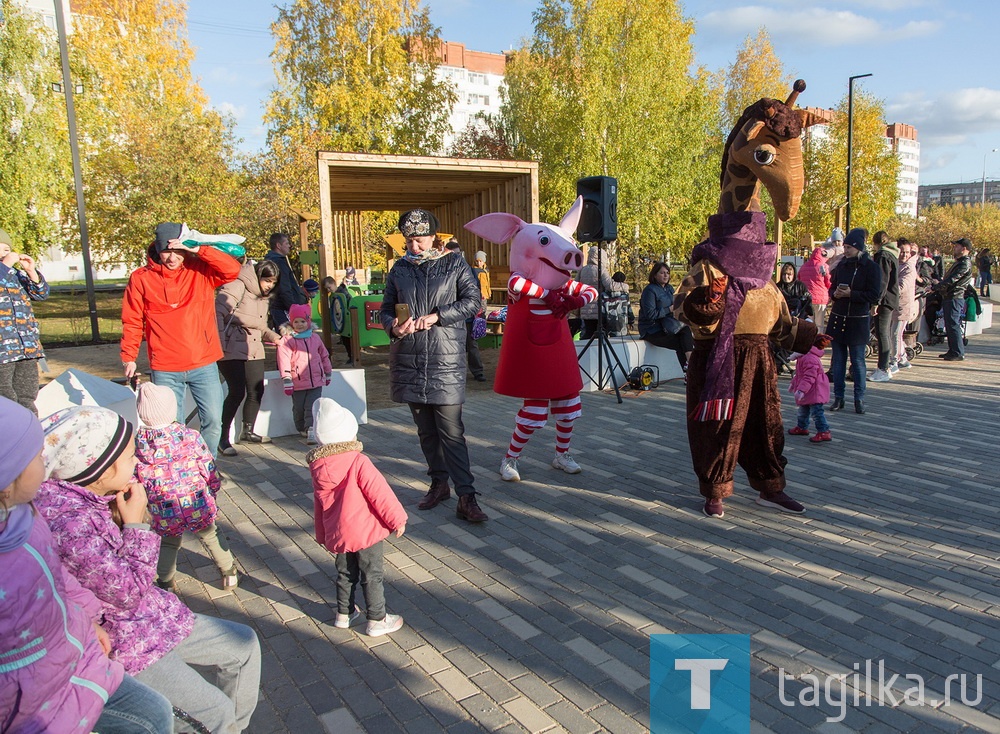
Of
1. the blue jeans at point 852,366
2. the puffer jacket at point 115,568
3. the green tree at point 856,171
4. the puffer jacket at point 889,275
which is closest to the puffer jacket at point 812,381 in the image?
the blue jeans at point 852,366

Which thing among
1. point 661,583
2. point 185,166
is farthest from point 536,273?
point 185,166

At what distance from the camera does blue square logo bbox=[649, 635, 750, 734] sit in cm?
258

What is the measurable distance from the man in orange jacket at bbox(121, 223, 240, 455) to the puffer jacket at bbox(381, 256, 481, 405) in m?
1.28

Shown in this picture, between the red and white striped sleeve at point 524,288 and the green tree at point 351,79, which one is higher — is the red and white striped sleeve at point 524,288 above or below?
below

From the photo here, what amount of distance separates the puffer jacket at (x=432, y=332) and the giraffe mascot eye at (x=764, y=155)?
1.97 metres

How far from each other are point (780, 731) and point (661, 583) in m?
1.20

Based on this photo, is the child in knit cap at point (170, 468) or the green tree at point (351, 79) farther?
the green tree at point (351, 79)

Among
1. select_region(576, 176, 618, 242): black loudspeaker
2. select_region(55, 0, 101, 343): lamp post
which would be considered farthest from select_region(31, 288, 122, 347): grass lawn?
select_region(576, 176, 618, 242): black loudspeaker

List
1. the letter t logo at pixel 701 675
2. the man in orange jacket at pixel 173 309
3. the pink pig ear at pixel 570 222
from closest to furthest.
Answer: the letter t logo at pixel 701 675 → the man in orange jacket at pixel 173 309 → the pink pig ear at pixel 570 222

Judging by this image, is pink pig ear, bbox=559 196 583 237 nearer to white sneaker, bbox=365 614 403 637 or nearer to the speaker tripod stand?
the speaker tripod stand

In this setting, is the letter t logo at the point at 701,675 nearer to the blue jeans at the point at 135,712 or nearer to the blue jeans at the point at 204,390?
the blue jeans at the point at 135,712

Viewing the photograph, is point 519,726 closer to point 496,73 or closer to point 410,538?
point 410,538

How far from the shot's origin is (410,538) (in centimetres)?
438

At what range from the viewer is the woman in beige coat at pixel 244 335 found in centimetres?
625
